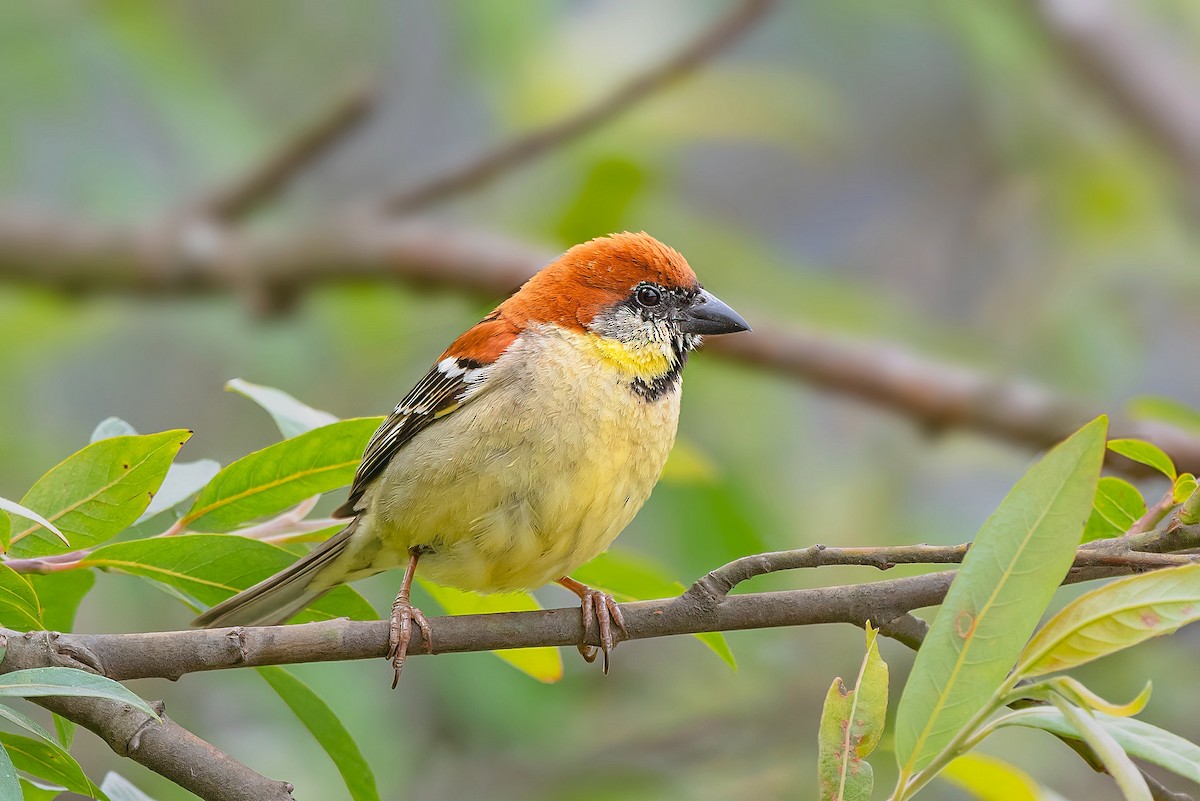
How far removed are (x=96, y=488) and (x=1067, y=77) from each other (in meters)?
6.60

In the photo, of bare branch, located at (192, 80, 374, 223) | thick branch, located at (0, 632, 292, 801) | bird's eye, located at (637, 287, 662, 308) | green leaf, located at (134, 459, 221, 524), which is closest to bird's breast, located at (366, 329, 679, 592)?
bird's eye, located at (637, 287, 662, 308)

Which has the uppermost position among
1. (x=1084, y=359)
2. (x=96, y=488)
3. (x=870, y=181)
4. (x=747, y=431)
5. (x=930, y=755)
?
(x=870, y=181)

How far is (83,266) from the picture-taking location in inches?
237

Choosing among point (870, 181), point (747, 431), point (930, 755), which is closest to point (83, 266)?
point (747, 431)

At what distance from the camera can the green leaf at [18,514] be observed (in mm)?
2072

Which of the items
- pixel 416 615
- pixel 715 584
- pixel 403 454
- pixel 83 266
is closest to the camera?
pixel 715 584

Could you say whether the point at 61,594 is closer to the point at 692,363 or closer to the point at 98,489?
the point at 98,489

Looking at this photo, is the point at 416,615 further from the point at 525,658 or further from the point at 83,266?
the point at 83,266

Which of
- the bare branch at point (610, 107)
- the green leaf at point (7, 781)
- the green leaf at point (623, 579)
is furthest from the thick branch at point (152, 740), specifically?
the bare branch at point (610, 107)

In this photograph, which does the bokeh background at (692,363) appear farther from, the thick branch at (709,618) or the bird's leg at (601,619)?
the thick branch at (709,618)

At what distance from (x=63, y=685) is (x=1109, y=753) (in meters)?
1.50

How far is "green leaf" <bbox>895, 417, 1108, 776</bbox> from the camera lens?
6.10ft

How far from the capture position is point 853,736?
2.12 m

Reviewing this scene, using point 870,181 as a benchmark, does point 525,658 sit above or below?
below
